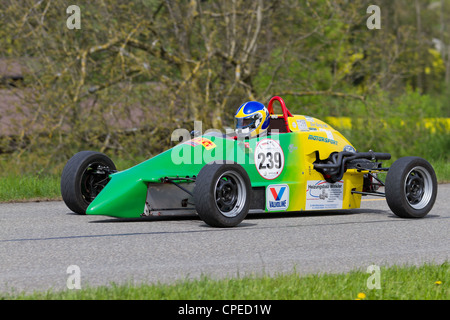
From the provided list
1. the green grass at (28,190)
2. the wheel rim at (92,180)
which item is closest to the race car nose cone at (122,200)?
the wheel rim at (92,180)

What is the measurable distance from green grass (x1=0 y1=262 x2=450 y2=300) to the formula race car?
2810 millimetres

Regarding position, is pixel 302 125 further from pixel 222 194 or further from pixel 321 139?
pixel 222 194

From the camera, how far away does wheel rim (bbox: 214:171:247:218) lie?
8289 millimetres

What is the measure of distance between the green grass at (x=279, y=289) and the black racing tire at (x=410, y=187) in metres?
3.90

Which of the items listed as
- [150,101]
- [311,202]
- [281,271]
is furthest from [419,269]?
[150,101]

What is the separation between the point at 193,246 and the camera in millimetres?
7051

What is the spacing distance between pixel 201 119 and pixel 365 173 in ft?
26.4

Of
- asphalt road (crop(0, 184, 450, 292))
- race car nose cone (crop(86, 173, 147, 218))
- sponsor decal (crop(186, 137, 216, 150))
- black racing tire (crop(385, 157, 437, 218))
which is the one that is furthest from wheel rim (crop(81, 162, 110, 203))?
black racing tire (crop(385, 157, 437, 218))

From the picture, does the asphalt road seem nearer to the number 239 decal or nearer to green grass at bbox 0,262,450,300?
green grass at bbox 0,262,450,300

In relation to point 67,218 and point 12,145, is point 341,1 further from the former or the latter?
point 67,218

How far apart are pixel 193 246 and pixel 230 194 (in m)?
1.49

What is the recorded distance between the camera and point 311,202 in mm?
9602

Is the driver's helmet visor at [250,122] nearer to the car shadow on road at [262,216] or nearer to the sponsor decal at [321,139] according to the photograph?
the sponsor decal at [321,139]

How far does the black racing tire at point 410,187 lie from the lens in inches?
368
